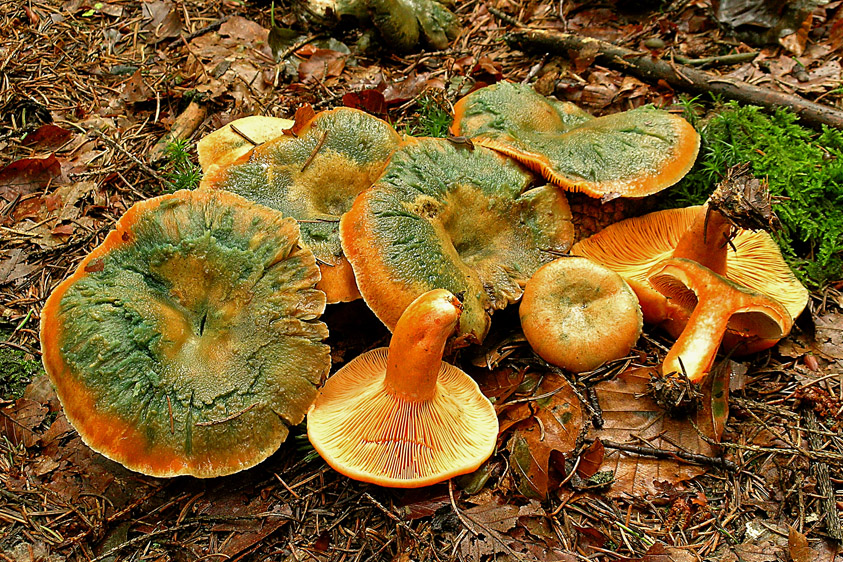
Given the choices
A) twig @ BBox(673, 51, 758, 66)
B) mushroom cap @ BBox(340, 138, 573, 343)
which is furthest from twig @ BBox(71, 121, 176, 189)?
twig @ BBox(673, 51, 758, 66)

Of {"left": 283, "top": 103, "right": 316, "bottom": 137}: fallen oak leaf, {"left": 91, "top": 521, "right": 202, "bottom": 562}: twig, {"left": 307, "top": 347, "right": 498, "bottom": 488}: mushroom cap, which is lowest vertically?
{"left": 91, "top": 521, "right": 202, "bottom": 562}: twig

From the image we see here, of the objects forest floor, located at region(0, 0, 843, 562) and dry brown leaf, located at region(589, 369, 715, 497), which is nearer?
forest floor, located at region(0, 0, 843, 562)

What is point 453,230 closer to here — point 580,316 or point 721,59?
point 580,316

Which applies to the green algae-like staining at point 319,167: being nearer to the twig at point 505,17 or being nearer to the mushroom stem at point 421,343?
the mushroom stem at point 421,343

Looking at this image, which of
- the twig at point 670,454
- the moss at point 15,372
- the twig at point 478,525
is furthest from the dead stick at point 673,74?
the moss at point 15,372

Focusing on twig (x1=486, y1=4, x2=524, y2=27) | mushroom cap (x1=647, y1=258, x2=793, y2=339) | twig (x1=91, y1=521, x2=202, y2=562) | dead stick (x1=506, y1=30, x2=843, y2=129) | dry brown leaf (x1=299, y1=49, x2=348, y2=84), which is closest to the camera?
twig (x1=91, y1=521, x2=202, y2=562)

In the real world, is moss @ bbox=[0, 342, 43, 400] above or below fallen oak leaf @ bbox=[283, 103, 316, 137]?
below

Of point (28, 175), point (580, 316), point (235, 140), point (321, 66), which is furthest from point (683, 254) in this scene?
point (28, 175)

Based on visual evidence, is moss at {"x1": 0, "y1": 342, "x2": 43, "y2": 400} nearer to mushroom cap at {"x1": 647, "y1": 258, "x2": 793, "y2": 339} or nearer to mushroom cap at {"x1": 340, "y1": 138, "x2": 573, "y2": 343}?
mushroom cap at {"x1": 340, "y1": 138, "x2": 573, "y2": 343}
